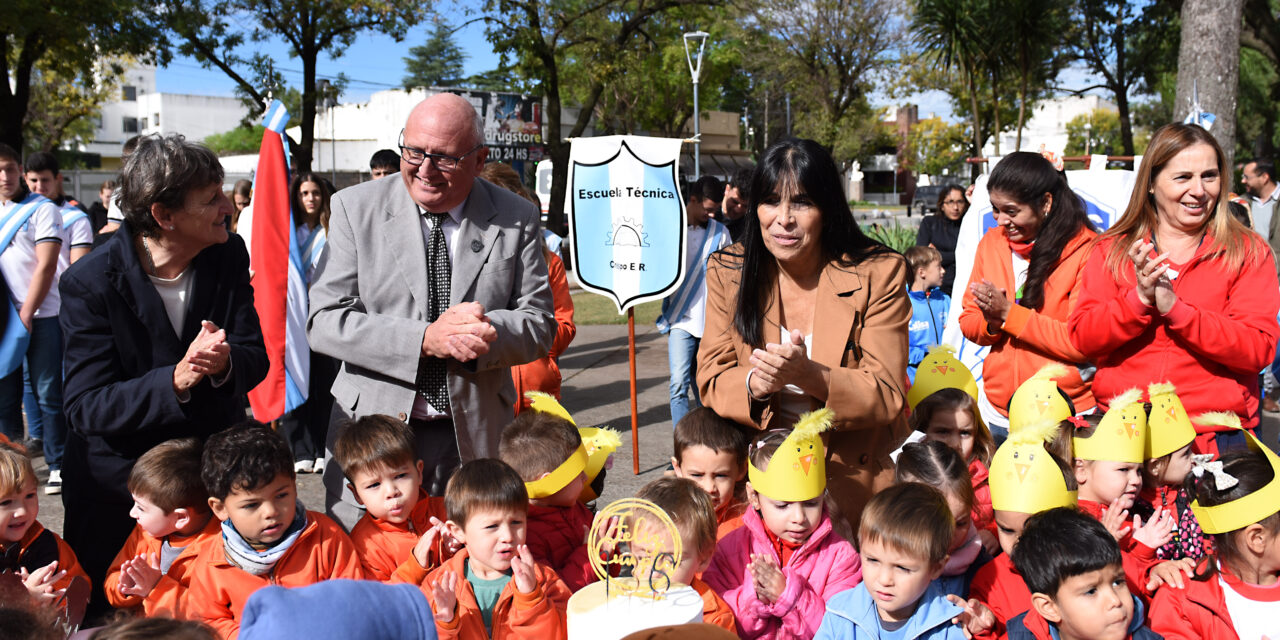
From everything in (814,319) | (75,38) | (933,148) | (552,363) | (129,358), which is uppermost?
(933,148)

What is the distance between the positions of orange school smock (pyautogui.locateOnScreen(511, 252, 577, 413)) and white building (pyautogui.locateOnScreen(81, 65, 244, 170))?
79.9m

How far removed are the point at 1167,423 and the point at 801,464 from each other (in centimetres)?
130

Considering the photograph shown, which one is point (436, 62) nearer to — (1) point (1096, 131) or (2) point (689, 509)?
(1) point (1096, 131)

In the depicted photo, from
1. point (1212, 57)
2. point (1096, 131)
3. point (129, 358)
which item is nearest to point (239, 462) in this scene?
point (129, 358)

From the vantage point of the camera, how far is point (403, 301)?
3004 mm

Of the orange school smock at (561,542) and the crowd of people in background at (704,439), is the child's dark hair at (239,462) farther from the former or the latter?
the orange school smock at (561,542)

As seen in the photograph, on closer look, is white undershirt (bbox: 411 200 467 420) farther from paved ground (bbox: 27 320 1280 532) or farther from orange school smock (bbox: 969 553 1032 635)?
paved ground (bbox: 27 320 1280 532)

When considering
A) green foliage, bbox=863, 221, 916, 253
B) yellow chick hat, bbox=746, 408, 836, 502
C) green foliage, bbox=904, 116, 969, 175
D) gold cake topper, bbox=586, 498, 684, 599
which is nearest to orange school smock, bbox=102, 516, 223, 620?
gold cake topper, bbox=586, 498, 684, 599

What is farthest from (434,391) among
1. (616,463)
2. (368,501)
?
(616,463)

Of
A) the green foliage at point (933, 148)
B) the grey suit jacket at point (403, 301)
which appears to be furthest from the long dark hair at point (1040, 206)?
the green foliage at point (933, 148)

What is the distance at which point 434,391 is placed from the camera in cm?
305

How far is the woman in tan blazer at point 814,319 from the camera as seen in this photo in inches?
107

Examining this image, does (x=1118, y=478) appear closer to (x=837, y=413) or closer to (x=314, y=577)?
(x=837, y=413)

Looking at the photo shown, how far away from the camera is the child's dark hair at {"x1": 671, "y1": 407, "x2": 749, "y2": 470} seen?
133 inches
